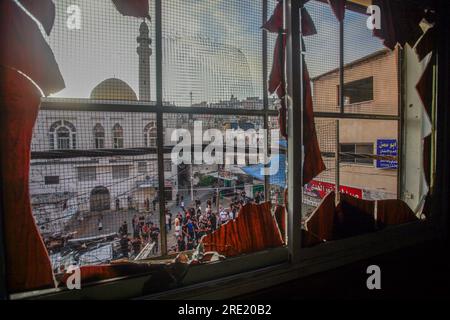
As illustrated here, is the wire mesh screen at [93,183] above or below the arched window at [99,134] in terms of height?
below

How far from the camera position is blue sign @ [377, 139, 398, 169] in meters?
2.46

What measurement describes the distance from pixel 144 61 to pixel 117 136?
440 millimetres

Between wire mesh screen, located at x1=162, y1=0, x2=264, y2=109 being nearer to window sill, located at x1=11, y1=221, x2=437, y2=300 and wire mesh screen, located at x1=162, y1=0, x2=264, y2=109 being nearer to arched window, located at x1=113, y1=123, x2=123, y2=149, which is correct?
arched window, located at x1=113, y1=123, x2=123, y2=149

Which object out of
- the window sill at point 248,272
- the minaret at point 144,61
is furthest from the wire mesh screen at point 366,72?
the minaret at point 144,61

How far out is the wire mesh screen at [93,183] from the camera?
111 centimetres

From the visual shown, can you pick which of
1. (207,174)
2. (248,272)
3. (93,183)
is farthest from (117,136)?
(248,272)

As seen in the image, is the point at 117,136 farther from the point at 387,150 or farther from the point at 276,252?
the point at 387,150

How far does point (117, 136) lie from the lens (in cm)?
125

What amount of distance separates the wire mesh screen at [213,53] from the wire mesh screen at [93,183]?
0.30 m

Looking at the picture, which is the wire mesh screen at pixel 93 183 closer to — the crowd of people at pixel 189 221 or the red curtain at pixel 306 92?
the crowd of people at pixel 189 221

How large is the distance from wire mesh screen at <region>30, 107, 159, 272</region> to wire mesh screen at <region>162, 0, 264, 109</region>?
0.30 meters
